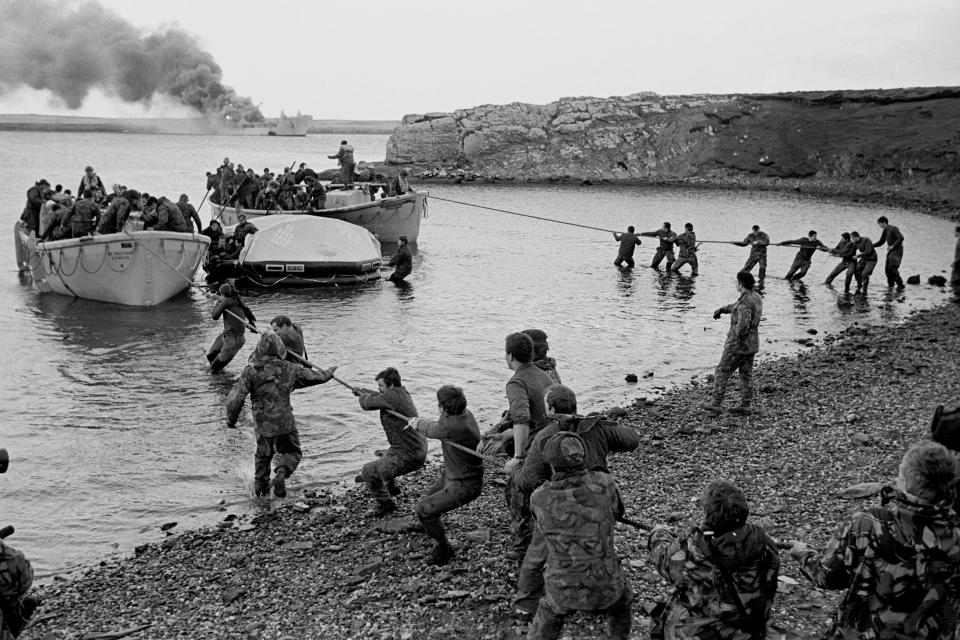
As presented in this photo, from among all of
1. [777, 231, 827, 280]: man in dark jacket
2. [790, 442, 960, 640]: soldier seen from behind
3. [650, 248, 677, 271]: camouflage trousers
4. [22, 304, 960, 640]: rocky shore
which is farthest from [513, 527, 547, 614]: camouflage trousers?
[650, 248, 677, 271]: camouflage trousers

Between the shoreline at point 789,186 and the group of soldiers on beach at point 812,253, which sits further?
the shoreline at point 789,186

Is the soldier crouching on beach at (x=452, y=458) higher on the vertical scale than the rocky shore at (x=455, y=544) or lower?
higher

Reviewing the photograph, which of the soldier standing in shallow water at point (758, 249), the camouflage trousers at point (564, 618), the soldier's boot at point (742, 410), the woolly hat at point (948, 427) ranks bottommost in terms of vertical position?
the soldier's boot at point (742, 410)

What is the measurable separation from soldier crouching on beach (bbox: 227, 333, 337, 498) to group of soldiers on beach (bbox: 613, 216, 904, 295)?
55.1 feet

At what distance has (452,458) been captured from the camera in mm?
7125

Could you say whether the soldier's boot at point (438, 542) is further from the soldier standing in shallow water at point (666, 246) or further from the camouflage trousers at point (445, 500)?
the soldier standing in shallow water at point (666, 246)

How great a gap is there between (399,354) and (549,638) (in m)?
12.4

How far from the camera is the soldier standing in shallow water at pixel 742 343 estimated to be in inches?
438

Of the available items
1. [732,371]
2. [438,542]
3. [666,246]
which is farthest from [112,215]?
[666,246]

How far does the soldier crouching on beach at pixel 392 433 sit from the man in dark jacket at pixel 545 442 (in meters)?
2.14

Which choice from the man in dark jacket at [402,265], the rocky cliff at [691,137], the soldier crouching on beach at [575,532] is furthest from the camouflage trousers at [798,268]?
the rocky cliff at [691,137]

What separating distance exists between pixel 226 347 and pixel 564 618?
11.1 m

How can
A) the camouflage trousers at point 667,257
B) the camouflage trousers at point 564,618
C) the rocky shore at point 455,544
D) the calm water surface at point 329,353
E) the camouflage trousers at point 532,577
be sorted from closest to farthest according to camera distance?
1. the camouflage trousers at point 564,618
2. the camouflage trousers at point 532,577
3. the rocky shore at point 455,544
4. the calm water surface at point 329,353
5. the camouflage trousers at point 667,257

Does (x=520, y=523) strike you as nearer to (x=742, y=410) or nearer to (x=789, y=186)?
(x=742, y=410)
